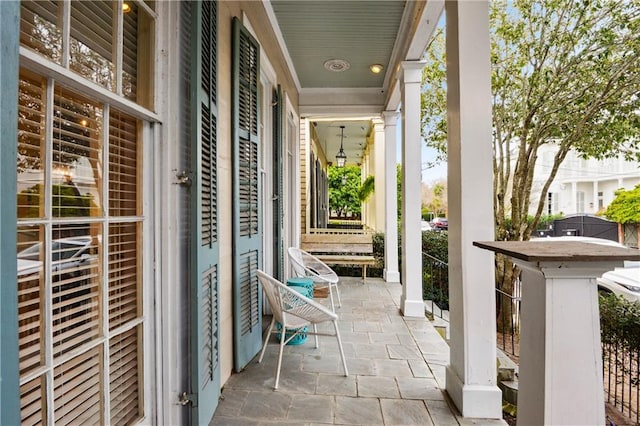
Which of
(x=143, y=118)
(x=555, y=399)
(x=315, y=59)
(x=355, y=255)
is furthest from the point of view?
(x=355, y=255)

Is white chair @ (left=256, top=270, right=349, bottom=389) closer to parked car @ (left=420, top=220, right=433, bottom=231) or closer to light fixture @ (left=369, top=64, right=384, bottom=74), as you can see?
light fixture @ (left=369, top=64, right=384, bottom=74)

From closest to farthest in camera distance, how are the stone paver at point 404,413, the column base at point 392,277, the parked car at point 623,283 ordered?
the stone paver at point 404,413 → the parked car at point 623,283 → the column base at point 392,277

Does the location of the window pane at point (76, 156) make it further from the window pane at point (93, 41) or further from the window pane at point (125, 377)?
the window pane at point (125, 377)

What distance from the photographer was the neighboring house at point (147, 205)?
0.92 m

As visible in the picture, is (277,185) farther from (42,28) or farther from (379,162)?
(379,162)

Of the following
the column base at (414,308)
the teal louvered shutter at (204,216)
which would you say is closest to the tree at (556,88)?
the column base at (414,308)

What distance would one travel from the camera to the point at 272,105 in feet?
12.0

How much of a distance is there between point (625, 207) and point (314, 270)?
10.1 feet

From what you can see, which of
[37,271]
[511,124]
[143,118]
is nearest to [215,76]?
[143,118]

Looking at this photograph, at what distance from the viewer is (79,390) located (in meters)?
1.10

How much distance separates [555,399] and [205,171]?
1.67 metres

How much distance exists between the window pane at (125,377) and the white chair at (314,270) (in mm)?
2097

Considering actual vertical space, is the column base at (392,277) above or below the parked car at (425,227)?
below

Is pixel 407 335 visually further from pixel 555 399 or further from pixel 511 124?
pixel 511 124
